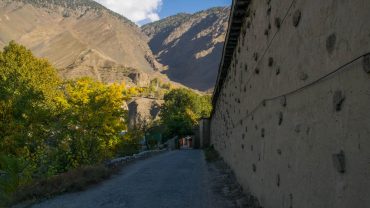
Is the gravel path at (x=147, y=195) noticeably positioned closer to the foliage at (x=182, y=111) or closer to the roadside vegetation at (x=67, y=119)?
the roadside vegetation at (x=67, y=119)

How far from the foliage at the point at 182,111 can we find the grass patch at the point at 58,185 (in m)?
39.0

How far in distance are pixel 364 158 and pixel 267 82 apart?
3.33 m

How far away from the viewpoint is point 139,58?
196 m

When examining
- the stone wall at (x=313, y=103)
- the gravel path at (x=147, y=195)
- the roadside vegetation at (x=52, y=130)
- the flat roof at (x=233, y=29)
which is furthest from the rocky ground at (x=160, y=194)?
the flat roof at (x=233, y=29)

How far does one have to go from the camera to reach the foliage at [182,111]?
164ft

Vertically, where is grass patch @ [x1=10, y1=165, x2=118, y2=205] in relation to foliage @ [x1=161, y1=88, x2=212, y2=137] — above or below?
below

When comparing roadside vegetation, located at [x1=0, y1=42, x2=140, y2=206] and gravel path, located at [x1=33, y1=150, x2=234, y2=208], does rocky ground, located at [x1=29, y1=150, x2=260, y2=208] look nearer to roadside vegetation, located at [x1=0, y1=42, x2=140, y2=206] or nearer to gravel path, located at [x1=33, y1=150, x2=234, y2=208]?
gravel path, located at [x1=33, y1=150, x2=234, y2=208]

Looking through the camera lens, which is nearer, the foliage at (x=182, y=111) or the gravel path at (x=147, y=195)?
the gravel path at (x=147, y=195)

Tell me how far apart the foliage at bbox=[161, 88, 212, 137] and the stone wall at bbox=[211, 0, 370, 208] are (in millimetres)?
43719

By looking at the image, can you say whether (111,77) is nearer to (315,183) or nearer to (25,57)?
(25,57)

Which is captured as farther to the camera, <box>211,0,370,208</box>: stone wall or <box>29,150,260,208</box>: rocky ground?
<box>29,150,260,208</box>: rocky ground

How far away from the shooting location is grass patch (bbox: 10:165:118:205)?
8.37 meters

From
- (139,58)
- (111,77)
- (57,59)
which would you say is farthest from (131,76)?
(139,58)

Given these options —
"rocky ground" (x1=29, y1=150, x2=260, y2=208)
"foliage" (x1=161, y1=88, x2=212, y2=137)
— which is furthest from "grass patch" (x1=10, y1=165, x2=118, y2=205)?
"foliage" (x1=161, y1=88, x2=212, y2=137)
